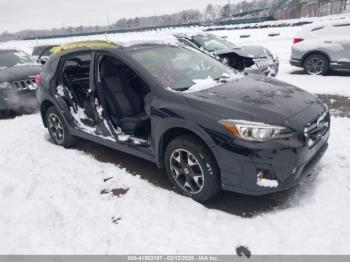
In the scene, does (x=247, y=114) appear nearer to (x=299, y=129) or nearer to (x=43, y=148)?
(x=299, y=129)

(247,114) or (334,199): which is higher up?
(247,114)

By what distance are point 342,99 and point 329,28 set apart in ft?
11.5

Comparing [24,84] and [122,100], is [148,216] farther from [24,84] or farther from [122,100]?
[24,84]

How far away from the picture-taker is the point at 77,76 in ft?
17.3

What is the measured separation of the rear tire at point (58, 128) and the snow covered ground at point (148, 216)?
738mm

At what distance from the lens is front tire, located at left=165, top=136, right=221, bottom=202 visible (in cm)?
335

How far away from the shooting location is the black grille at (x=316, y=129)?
3219mm

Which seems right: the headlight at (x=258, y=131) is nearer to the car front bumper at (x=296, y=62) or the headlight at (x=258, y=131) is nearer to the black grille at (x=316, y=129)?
the black grille at (x=316, y=129)

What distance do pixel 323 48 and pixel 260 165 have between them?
7642mm

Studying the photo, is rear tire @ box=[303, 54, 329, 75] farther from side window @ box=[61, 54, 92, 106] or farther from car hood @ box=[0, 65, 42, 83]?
car hood @ box=[0, 65, 42, 83]

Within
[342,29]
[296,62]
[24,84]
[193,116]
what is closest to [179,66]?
[193,116]

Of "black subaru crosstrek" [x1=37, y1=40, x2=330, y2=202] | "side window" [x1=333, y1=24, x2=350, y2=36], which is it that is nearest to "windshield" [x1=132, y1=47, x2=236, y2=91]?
"black subaru crosstrek" [x1=37, y1=40, x2=330, y2=202]

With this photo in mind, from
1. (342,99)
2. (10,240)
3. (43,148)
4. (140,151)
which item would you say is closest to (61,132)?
(43,148)

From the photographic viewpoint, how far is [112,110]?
457 centimetres
